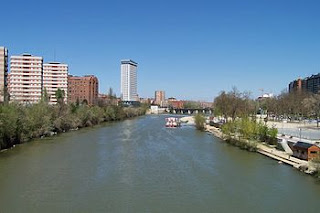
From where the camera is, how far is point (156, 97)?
597 ft

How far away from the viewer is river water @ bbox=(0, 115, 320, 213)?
11398mm

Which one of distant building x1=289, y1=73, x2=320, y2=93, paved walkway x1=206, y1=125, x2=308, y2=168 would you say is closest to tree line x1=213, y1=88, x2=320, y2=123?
paved walkway x1=206, y1=125, x2=308, y2=168

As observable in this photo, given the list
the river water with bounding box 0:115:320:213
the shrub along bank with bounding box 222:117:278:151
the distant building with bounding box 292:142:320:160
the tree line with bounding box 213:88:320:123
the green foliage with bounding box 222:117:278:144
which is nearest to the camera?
the river water with bounding box 0:115:320:213

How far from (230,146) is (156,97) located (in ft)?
510

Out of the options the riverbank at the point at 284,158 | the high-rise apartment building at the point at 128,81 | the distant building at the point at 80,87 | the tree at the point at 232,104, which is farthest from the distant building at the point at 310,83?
the high-rise apartment building at the point at 128,81

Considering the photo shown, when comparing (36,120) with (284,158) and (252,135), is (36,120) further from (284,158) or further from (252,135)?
(284,158)

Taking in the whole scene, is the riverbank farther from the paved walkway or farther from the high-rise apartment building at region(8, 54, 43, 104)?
the high-rise apartment building at region(8, 54, 43, 104)

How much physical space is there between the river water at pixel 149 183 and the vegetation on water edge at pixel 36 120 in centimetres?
192

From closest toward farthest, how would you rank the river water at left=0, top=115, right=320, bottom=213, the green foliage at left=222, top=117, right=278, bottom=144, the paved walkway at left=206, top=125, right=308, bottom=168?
the river water at left=0, top=115, right=320, bottom=213 → the paved walkway at left=206, top=125, right=308, bottom=168 → the green foliage at left=222, top=117, right=278, bottom=144

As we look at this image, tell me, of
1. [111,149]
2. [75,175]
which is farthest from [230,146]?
[75,175]

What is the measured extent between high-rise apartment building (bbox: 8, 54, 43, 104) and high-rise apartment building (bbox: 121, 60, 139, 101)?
227ft

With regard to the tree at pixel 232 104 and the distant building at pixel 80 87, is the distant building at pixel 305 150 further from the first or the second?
the distant building at pixel 80 87

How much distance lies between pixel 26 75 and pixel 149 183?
62285mm

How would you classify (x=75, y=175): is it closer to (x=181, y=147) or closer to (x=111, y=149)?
(x=111, y=149)
